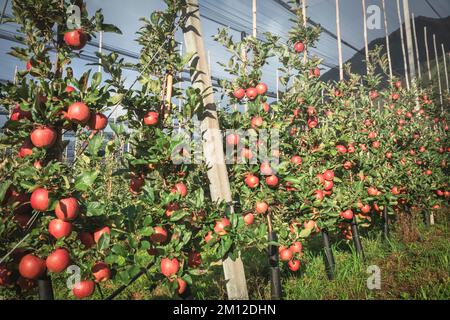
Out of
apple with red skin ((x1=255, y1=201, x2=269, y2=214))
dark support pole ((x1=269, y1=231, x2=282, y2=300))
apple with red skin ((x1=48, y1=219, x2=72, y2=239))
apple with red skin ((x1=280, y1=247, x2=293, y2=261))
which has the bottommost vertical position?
dark support pole ((x1=269, y1=231, x2=282, y2=300))

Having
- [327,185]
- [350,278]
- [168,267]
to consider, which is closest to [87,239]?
[168,267]

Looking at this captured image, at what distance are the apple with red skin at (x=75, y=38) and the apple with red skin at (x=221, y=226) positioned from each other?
127 cm

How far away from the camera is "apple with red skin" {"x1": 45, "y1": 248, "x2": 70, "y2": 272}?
122 centimetres

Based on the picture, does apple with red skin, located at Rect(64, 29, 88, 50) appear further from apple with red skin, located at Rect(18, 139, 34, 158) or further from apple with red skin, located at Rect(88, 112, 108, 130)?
apple with red skin, located at Rect(18, 139, 34, 158)

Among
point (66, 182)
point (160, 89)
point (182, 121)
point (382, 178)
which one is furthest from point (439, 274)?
point (66, 182)

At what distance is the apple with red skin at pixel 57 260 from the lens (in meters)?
1.22

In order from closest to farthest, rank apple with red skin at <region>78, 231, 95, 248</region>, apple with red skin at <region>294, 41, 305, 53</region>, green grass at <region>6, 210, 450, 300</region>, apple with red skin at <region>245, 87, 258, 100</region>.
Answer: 1. apple with red skin at <region>78, 231, 95, 248</region>
2. apple with red skin at <region>245, 87, 258, 100</region>
3. green grass at <region>6, 210, 450, 300</region>
4. apple with red skin at <region>294, 41, 305, 53</region>

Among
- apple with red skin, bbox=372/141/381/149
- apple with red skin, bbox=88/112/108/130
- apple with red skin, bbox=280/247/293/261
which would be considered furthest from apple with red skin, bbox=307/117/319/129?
apple with red skin, bbox=88/112/108/130

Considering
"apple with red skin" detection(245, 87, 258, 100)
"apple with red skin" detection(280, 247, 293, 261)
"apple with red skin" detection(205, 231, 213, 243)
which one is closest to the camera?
"apple with red skin" detection(205, 231, 213, 243)

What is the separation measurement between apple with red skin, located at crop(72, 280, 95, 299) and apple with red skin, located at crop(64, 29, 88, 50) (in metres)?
1.19

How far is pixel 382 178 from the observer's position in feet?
13.2

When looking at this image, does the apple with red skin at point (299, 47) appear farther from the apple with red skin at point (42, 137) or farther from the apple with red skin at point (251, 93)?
the apple with red skin at point (42, 137)

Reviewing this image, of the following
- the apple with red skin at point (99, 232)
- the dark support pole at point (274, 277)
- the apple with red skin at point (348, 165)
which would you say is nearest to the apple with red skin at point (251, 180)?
the dark support pole at point (274, 277)
